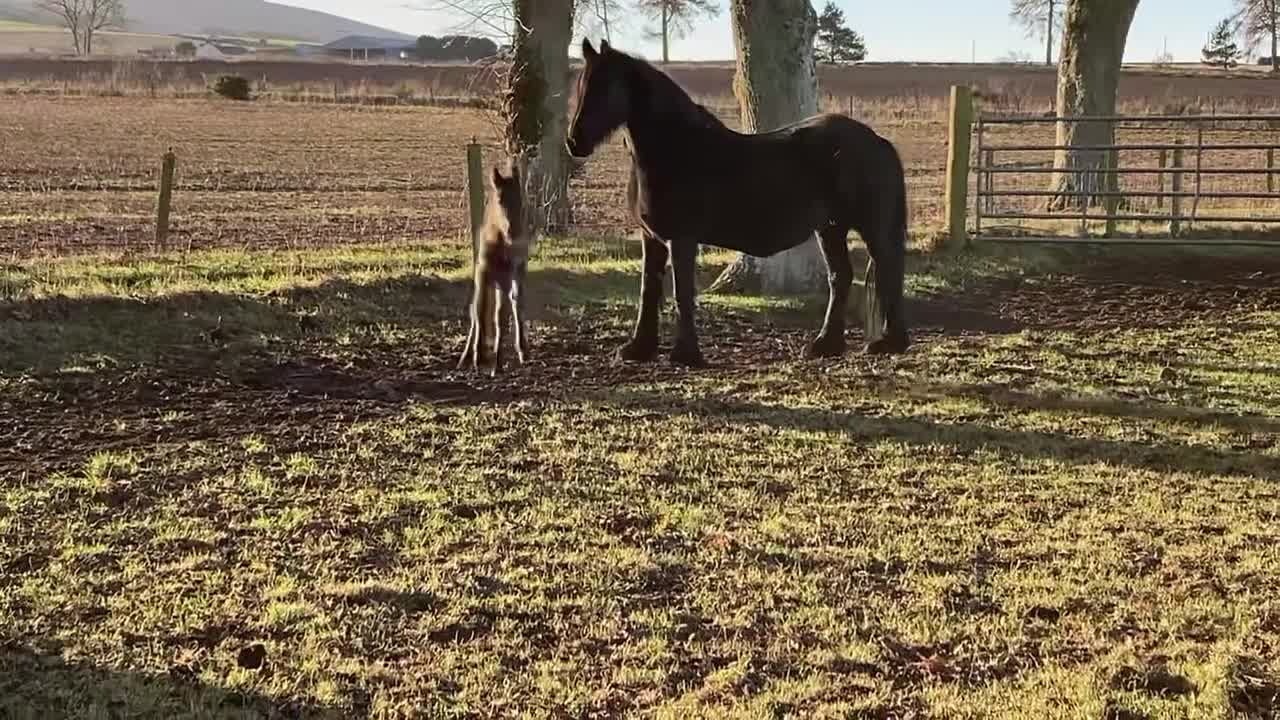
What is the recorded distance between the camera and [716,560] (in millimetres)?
4688

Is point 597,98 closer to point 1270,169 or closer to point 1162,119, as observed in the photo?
point 1162,119

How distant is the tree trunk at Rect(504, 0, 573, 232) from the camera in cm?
1391

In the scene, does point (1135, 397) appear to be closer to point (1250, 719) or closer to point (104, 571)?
point (1250, 719)

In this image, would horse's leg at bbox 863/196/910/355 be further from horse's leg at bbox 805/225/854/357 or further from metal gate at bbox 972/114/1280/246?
metal gate at bbox 972/114/1280/246

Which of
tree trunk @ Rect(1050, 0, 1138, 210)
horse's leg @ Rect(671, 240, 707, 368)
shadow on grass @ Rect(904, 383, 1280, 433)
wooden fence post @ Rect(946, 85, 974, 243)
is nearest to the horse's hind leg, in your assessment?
horse's leg @ Rect(671, 240, 707, 368)

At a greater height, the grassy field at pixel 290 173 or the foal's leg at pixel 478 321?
the grassy field at pixel 290 173

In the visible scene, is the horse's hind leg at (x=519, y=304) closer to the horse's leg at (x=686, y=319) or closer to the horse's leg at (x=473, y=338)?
the horse's leg at (x=473, y=338)

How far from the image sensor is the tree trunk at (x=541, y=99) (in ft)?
45.6

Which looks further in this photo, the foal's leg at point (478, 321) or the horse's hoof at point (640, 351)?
the horse's hoof at point (640, 351)

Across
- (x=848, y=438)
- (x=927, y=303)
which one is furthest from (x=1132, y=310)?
(x=848, y=438)

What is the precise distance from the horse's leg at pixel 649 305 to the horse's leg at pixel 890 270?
119 centimetres

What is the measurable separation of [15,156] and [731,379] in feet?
66.2

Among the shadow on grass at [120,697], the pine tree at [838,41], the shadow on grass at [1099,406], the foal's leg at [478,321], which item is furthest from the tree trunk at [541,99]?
the pine tree at [838,41]

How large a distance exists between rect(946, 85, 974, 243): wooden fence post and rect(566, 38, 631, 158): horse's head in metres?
8.34
